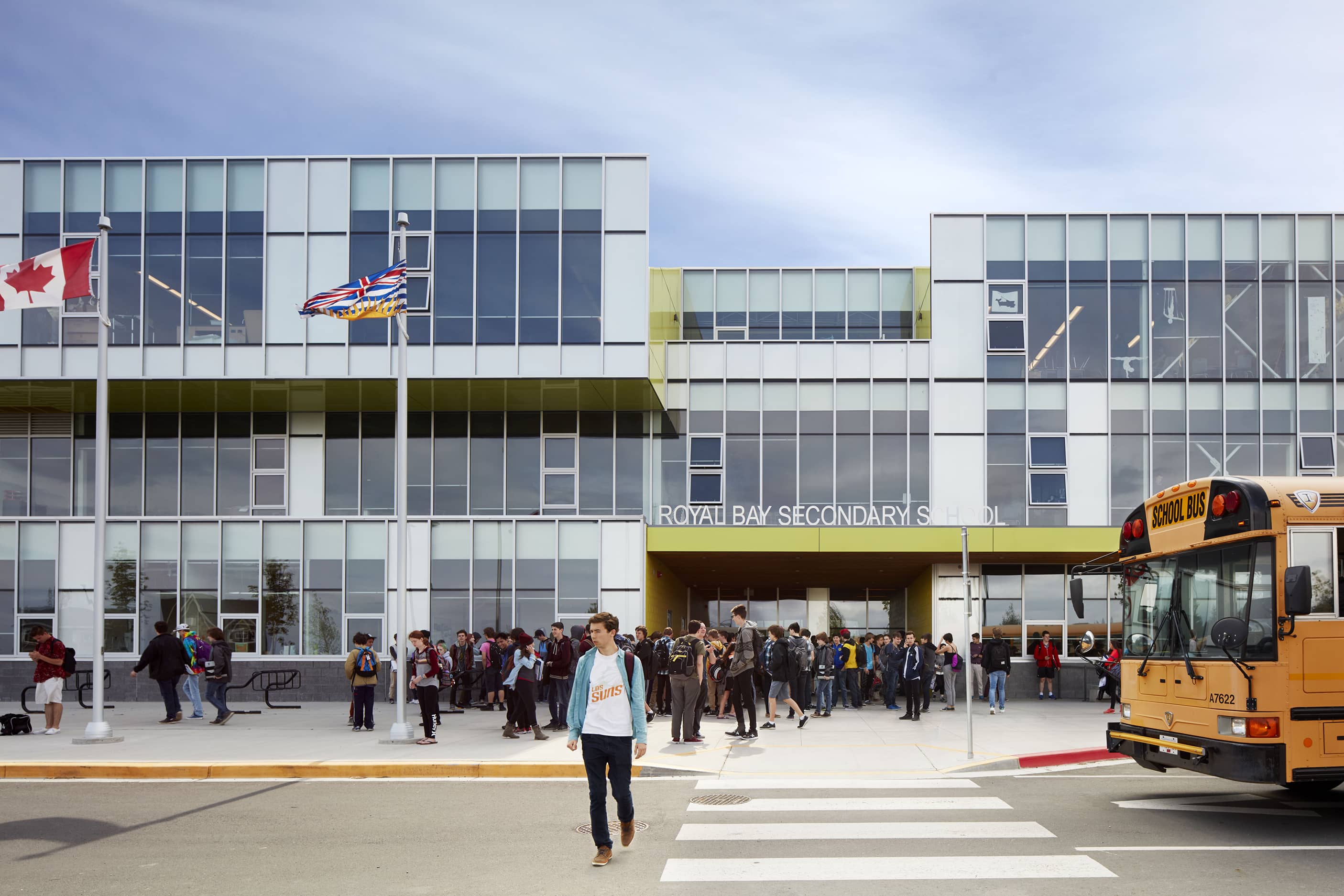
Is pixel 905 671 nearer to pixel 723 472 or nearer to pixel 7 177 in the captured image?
pixel 723 472

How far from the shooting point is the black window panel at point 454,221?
2641cm

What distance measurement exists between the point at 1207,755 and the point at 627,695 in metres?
5.08

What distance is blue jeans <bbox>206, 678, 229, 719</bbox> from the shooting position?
19297mm

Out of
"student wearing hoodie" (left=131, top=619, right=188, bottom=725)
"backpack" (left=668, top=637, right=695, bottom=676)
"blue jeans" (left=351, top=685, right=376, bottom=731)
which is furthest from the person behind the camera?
"student wearing hoodie" (left=131, top=619, right=188, bottom=725)

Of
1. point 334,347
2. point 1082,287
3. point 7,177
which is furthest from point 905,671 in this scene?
point 7,177

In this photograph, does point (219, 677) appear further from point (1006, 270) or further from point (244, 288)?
point (1006, 270)

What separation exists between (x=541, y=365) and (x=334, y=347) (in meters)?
4.72

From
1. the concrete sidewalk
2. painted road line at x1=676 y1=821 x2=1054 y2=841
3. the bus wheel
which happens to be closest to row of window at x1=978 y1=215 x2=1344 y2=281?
the concrete sidewalk

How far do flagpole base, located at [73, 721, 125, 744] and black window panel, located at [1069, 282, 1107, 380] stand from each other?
22.5 meters

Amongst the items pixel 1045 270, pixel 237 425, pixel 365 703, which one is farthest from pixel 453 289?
pixel 1045 270

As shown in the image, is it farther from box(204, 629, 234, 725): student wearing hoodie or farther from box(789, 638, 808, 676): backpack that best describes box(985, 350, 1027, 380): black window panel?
box(204, 629, 234, 725): student wearing hoodie

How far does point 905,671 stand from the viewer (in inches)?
849

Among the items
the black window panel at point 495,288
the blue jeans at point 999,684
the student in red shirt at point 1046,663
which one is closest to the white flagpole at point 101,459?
the black window panel at point 495,288

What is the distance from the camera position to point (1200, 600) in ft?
33.8
